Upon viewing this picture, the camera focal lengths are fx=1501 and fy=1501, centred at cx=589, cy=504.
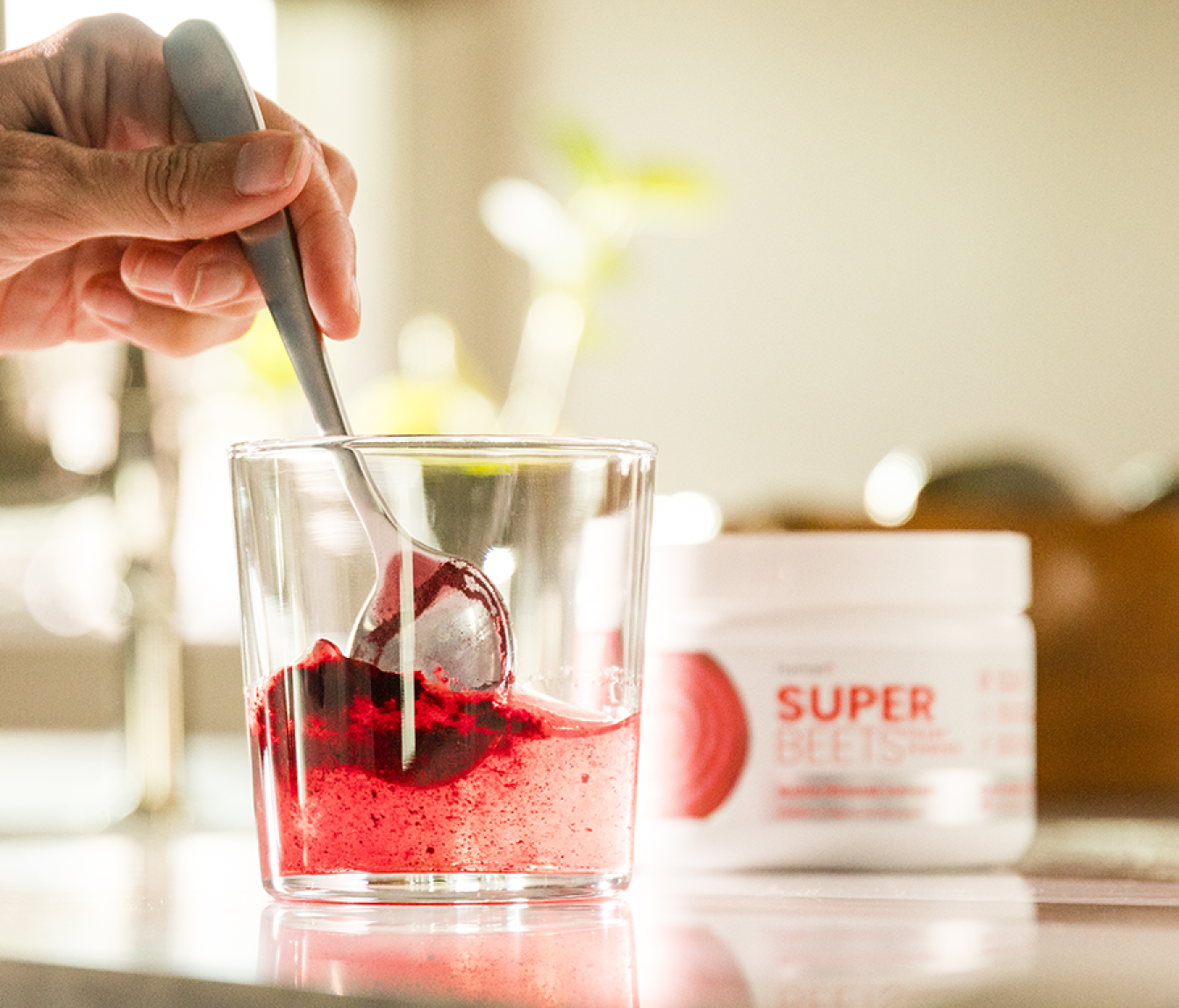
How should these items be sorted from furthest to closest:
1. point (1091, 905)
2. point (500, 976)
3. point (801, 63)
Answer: point (801, 63) < point (1091, 905) < point (500, 976)

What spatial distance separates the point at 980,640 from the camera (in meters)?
0.45

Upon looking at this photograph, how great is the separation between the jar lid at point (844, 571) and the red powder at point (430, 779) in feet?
0.33

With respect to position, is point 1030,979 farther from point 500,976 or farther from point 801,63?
point 801,63

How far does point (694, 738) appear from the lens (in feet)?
1.46

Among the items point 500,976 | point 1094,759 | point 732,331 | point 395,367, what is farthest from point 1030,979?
point 395,367

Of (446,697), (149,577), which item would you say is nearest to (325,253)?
(446,697)

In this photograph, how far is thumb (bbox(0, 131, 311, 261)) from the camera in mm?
386

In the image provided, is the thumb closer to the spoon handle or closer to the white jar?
the spoon handle

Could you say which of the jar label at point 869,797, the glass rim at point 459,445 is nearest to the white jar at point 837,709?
the jar label at point 869,797

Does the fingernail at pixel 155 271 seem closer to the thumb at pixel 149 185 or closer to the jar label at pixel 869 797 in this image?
the thumb at pixel 149 185

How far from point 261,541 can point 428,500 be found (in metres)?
0.05

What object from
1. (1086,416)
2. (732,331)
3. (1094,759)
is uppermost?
(732,331)

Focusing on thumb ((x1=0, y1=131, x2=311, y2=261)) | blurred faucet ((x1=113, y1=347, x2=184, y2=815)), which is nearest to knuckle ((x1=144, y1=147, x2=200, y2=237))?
thumb ((x1=0, y1=131, x2=311, y2=261))

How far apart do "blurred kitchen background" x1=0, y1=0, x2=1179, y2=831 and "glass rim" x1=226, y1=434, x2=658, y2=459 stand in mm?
525
